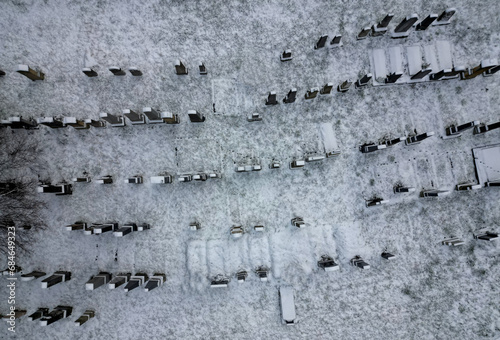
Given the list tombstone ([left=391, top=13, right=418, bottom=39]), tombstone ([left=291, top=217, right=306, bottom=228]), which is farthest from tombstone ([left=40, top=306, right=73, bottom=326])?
tombstone ([left=391, top=13, right=418, bottom=39])

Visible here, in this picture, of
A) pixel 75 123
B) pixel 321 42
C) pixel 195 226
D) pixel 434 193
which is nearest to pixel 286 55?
pixel 321 42

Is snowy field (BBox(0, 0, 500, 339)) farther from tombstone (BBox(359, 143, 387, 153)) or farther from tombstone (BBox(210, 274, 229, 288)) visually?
tombstone (BBox(359, 143, 387, 153))

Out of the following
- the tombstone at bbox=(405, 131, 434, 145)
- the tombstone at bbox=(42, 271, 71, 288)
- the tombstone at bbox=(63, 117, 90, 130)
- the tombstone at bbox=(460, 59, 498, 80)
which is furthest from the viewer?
the tombstone at bbox=(405, 131, 434, 145)

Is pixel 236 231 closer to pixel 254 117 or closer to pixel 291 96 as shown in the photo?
pixel 254 117

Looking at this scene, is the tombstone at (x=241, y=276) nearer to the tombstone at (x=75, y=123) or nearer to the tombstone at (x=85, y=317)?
the tombstone at (x=85, y=317)

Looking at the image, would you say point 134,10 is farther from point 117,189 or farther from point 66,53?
point 117,189
